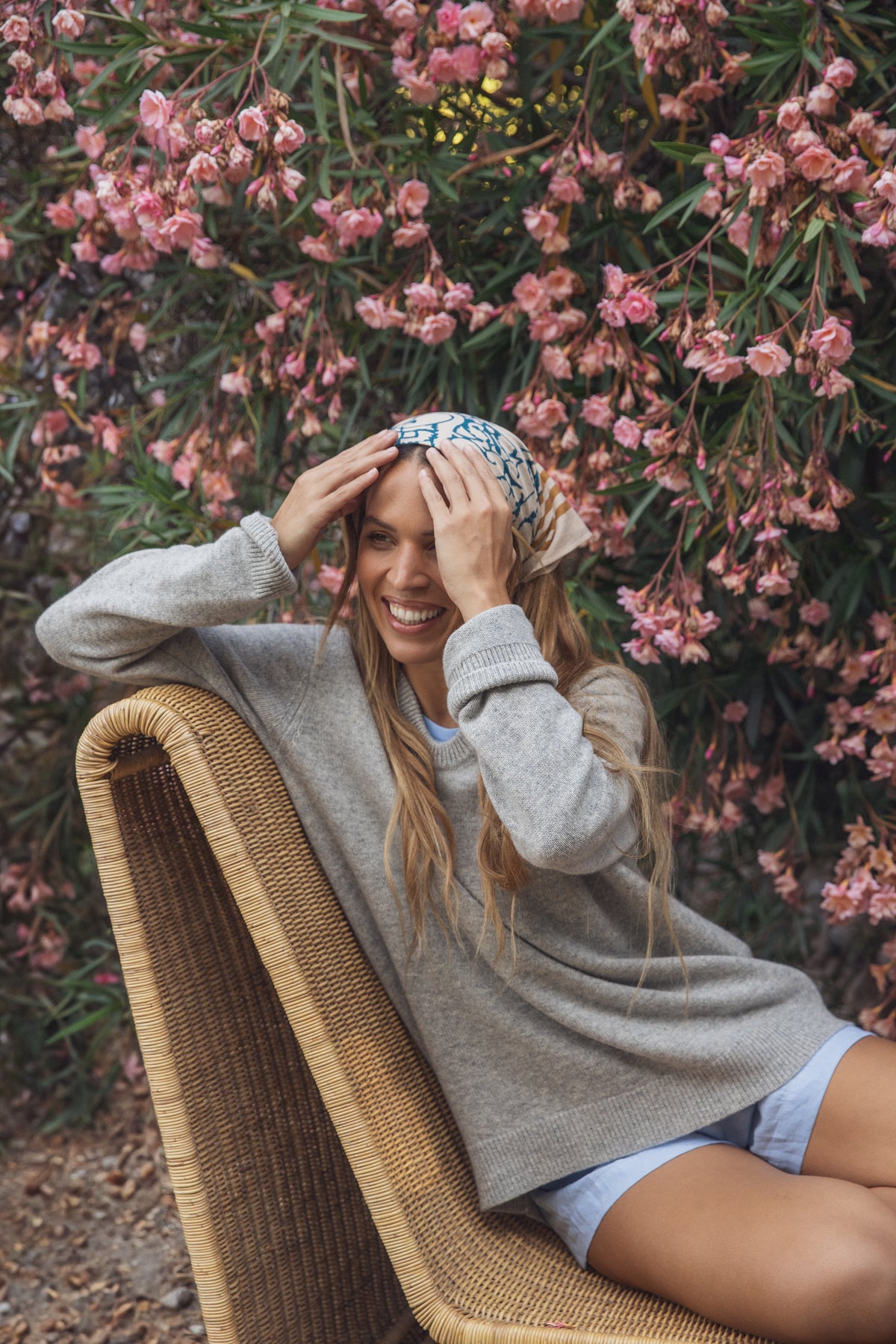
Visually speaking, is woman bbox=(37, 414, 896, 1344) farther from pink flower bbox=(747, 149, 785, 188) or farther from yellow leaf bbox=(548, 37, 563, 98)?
yellow leaf bbox=(548, 37, 563, 98)

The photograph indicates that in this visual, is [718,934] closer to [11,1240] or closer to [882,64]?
[882,64]

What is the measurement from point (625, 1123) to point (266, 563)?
0.82 meters

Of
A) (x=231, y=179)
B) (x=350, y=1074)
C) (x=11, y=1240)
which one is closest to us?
(x=350, y=1074)

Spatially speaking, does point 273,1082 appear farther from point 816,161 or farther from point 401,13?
point 401,13

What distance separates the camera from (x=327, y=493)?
1.46 m

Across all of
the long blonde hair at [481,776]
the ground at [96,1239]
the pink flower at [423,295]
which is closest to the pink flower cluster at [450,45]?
the pink flower at [423,295]

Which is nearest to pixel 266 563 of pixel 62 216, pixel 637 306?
pixel 637 306

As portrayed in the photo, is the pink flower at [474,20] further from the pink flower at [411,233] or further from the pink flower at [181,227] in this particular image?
the pink flower at [181,227]

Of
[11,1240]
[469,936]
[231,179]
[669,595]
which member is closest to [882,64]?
[669,595]

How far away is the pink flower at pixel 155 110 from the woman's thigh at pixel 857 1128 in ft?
5.14

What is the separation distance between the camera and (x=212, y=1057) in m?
1.51

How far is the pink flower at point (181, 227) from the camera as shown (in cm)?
175

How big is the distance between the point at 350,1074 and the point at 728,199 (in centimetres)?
122

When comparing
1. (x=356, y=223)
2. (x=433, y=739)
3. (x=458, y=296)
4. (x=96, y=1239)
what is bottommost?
(x=96, y=1239)
